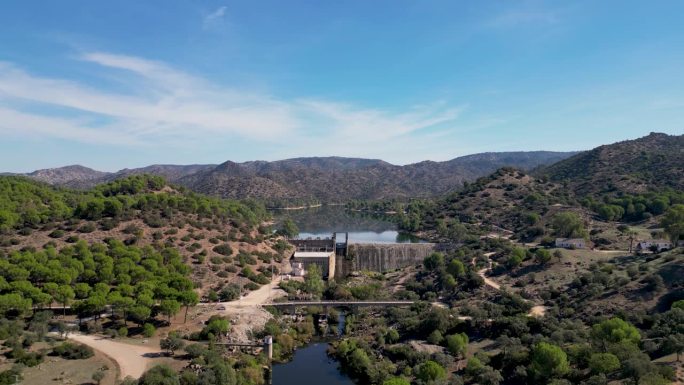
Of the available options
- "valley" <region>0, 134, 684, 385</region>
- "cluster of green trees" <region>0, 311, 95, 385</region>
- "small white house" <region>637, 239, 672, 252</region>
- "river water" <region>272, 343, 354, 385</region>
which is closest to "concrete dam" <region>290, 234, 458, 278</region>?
"valley" <region>0, 134, 684, 385</region>

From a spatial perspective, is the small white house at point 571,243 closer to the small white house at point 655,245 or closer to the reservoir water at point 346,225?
the small white house at point 655,245

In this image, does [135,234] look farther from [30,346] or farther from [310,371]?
[310,371]

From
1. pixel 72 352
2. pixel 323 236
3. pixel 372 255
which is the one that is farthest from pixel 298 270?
pixel 323 236

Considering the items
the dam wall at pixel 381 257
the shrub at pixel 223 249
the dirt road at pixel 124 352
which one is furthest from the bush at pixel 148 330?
the dam wall at pixel 381 257

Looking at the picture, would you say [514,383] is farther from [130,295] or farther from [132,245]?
[132,245]

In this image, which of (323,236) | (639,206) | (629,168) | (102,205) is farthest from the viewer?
(629,168)

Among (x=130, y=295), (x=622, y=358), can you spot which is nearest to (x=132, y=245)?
(x=130, y=295)
